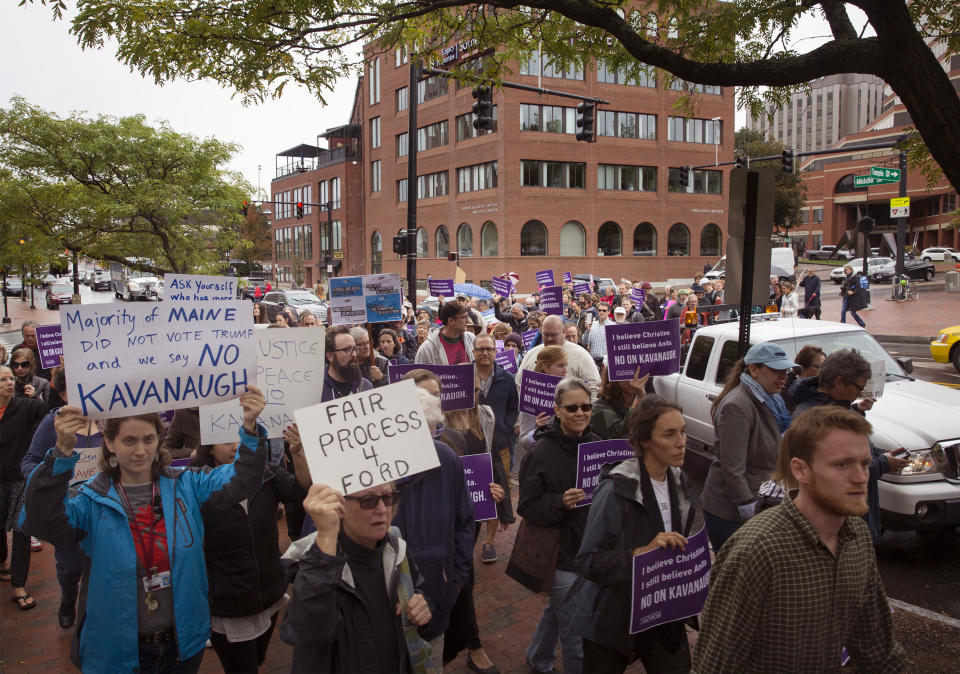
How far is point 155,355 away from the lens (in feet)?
11.2

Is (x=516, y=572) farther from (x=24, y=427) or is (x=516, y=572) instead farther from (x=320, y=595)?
(x=24, y=427)

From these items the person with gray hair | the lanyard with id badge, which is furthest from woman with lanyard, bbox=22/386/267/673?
the person with gray hair

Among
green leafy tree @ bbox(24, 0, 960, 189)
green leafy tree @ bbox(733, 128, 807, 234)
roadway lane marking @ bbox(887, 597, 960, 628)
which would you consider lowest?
roadway lane marking @ bbox(887, 597, 960, 628)

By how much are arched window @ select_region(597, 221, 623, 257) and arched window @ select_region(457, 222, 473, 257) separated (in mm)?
8766

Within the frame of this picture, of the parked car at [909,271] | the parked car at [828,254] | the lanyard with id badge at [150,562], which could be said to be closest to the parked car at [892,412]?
the lanyard with id badge at [150,562]

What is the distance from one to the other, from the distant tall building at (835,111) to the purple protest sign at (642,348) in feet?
491

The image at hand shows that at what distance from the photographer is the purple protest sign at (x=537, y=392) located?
5.86m

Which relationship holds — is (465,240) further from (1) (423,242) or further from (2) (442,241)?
(1) (423,242)

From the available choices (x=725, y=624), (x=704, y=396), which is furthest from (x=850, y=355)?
(x=704, y=396)

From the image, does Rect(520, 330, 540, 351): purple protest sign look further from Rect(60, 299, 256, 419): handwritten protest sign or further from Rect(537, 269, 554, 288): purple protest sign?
Rect(60, 299, 256, 419): handwritten protest sign

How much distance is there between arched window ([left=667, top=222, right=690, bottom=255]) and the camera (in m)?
48.1

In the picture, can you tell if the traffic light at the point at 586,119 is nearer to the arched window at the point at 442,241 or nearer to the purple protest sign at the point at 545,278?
the purple protest sign at the point at 545,278

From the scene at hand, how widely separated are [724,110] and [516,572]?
49566 millimetres

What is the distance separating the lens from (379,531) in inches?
102
